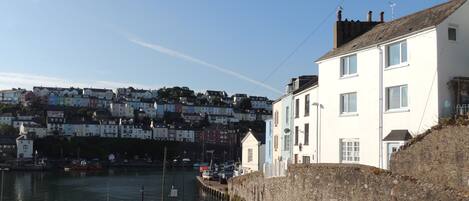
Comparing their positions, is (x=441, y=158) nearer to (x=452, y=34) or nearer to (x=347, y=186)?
(x=347, y=186)

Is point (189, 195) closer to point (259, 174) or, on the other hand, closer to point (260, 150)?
point (260, 150)

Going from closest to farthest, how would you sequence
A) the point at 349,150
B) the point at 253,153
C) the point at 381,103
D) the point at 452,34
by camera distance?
the point at 452,34 < the point at 381,103 < the point at 349,150 < the point at 253,153

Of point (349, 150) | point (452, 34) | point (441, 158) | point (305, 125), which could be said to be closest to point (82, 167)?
point (305, 125)

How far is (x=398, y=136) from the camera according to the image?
2753 cm

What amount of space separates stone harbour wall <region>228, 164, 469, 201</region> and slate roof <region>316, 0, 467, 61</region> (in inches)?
297

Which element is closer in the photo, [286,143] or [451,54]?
[451,54]

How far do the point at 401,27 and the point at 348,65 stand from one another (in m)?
3.88

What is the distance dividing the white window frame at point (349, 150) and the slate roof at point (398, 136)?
2999mm

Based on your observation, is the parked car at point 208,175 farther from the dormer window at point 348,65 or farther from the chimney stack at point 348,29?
the dormer window at point 348,65

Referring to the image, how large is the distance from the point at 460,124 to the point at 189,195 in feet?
194

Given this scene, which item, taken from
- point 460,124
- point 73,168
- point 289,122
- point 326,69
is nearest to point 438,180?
point 460,124

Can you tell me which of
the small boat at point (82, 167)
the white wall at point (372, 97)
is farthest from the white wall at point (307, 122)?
the small boat at point (82, 167)

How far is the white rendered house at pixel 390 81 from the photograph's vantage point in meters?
26.2

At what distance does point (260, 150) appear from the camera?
65.8 m
